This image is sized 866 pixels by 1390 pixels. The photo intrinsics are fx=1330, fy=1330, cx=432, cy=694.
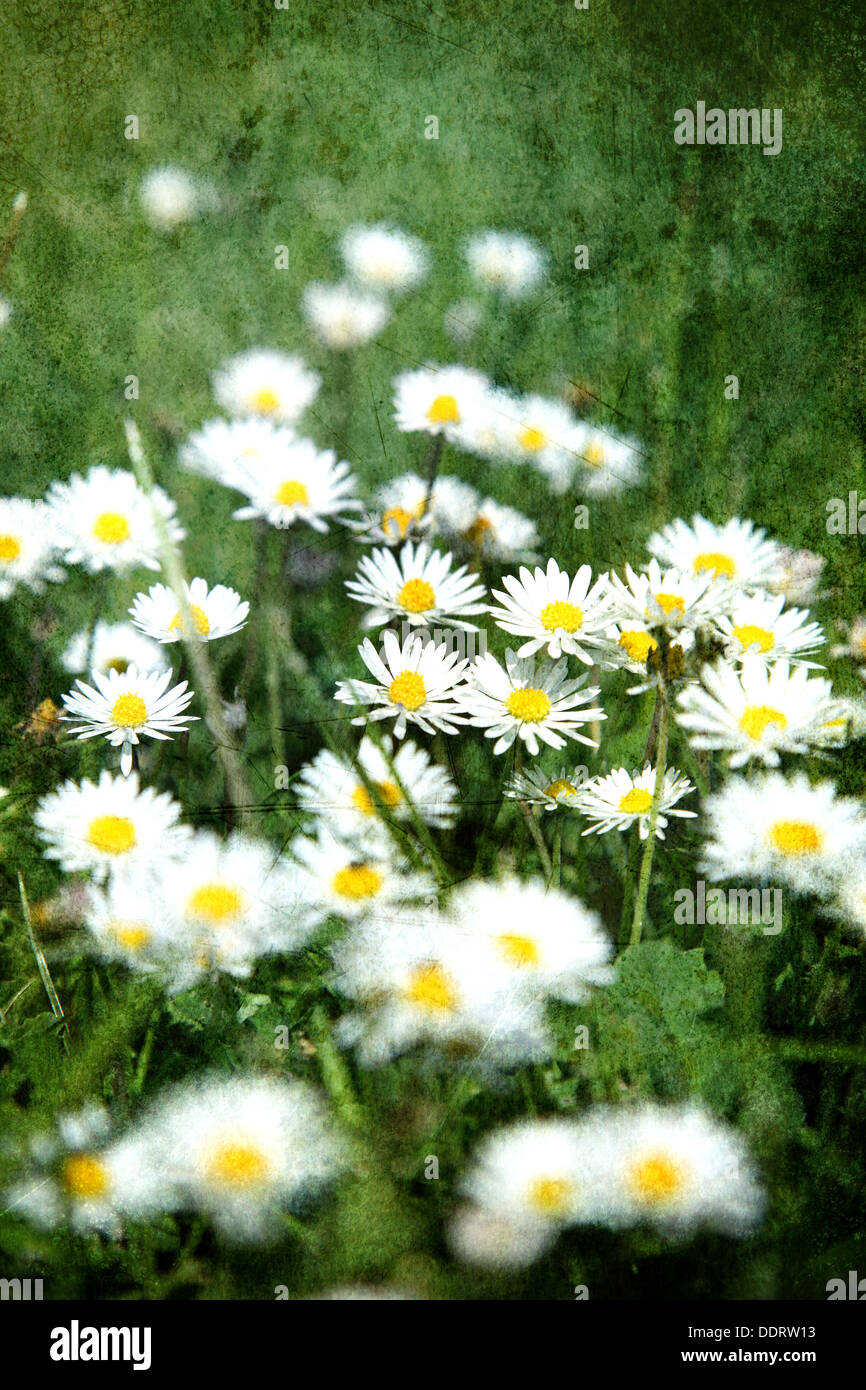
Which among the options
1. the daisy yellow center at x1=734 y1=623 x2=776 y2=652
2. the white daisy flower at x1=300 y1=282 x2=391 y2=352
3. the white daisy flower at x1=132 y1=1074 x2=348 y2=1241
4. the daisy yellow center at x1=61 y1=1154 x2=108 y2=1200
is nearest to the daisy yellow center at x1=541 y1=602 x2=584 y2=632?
the daisy yellow center at x1=734 y1=623 x2=776 y2=652

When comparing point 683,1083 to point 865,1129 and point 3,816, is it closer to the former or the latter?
point 865,1129

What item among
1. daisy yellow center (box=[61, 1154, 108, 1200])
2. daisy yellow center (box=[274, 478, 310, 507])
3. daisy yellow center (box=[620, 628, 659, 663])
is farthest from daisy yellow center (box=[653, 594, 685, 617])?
daisy yellow center (box=[61, 1154, 108, 1200])

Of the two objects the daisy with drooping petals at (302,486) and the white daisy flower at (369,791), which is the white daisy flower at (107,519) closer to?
the daisy with drooping petals at (302,486)

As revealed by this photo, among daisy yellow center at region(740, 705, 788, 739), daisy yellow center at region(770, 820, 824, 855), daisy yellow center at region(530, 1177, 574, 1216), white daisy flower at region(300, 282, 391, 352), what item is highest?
white daisy flower at region(300, 282, 391, 352)

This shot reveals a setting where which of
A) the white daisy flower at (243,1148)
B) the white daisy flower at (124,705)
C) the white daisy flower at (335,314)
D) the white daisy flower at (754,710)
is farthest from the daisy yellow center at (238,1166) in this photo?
the white daisy flower at (335,314)

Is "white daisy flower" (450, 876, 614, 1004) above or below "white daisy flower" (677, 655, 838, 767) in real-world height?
below

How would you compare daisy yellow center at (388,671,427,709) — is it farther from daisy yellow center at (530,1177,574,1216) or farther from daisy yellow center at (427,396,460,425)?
daisy yellow center at (530,1177,574,1216)
